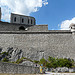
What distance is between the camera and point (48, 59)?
20.5 meters

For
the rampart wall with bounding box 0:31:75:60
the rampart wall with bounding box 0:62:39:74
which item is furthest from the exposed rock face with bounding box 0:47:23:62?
the rampart wall with bounding box 0:62:39:74

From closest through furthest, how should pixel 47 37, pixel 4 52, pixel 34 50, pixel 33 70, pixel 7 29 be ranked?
1. pixel 33 70
2. pixel 4 52
3. pixel 34 50
4. pixel 47 37
5. pixel 7 29

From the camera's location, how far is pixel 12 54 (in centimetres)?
2025

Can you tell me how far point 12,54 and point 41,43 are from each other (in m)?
7.36

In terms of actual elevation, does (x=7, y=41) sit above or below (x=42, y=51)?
above

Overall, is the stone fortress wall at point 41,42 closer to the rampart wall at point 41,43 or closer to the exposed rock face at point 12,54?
the rampart wall at point 41,43

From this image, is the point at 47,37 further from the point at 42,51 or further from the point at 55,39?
the point at 42,51

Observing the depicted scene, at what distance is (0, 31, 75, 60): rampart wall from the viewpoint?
21.7 m

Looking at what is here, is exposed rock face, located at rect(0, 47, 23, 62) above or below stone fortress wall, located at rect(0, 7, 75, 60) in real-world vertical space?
below

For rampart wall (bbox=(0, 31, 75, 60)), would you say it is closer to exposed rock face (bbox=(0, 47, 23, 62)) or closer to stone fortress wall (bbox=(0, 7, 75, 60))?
stone fortress wall (bbox=(0, 7, 75, 60))

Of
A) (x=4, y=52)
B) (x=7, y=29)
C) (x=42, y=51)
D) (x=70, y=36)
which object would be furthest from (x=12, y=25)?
(x=70, y=36)

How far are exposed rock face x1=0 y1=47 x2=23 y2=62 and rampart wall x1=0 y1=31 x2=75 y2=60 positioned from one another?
130 cm

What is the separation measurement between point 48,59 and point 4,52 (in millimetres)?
9859

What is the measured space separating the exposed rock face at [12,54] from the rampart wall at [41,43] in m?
1.30
